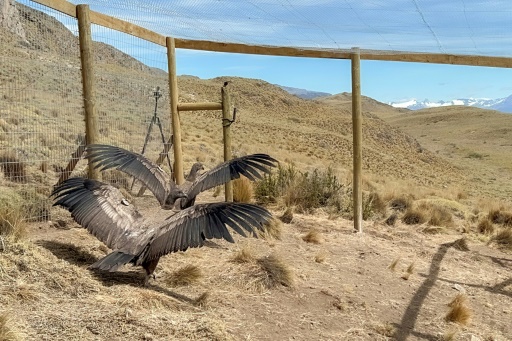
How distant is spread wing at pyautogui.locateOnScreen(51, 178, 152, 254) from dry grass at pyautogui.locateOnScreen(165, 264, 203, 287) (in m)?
Answer: 0.59

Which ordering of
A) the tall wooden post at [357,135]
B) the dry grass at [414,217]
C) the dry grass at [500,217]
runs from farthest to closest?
1. the dry grass at [500,217]
2. the dry grass at [414,217]
3. the tall wooden post at [357,135]

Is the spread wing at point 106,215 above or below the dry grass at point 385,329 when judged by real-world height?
above

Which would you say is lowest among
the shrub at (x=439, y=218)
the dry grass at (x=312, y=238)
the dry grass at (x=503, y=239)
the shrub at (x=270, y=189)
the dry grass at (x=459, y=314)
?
the dry grass at (x=459, y=314)

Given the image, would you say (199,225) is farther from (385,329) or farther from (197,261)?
(385,329)

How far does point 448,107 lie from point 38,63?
98.5m

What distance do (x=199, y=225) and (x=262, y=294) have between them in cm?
110

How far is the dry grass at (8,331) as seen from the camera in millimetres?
3071

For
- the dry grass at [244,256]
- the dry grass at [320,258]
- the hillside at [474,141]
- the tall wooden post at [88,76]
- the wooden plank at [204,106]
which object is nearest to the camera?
the dry grass at [244,256]

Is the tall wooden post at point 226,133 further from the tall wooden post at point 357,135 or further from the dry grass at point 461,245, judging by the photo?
the dry grass at point 461,245

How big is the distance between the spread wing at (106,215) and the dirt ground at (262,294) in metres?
0.35

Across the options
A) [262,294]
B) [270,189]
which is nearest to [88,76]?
[262,294]

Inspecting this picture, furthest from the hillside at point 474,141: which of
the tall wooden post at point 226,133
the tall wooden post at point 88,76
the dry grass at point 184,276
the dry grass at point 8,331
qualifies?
the dry grass at point 8,331

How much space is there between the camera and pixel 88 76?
6.10m

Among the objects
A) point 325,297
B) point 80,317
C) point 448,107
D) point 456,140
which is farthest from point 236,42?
point 448,107
